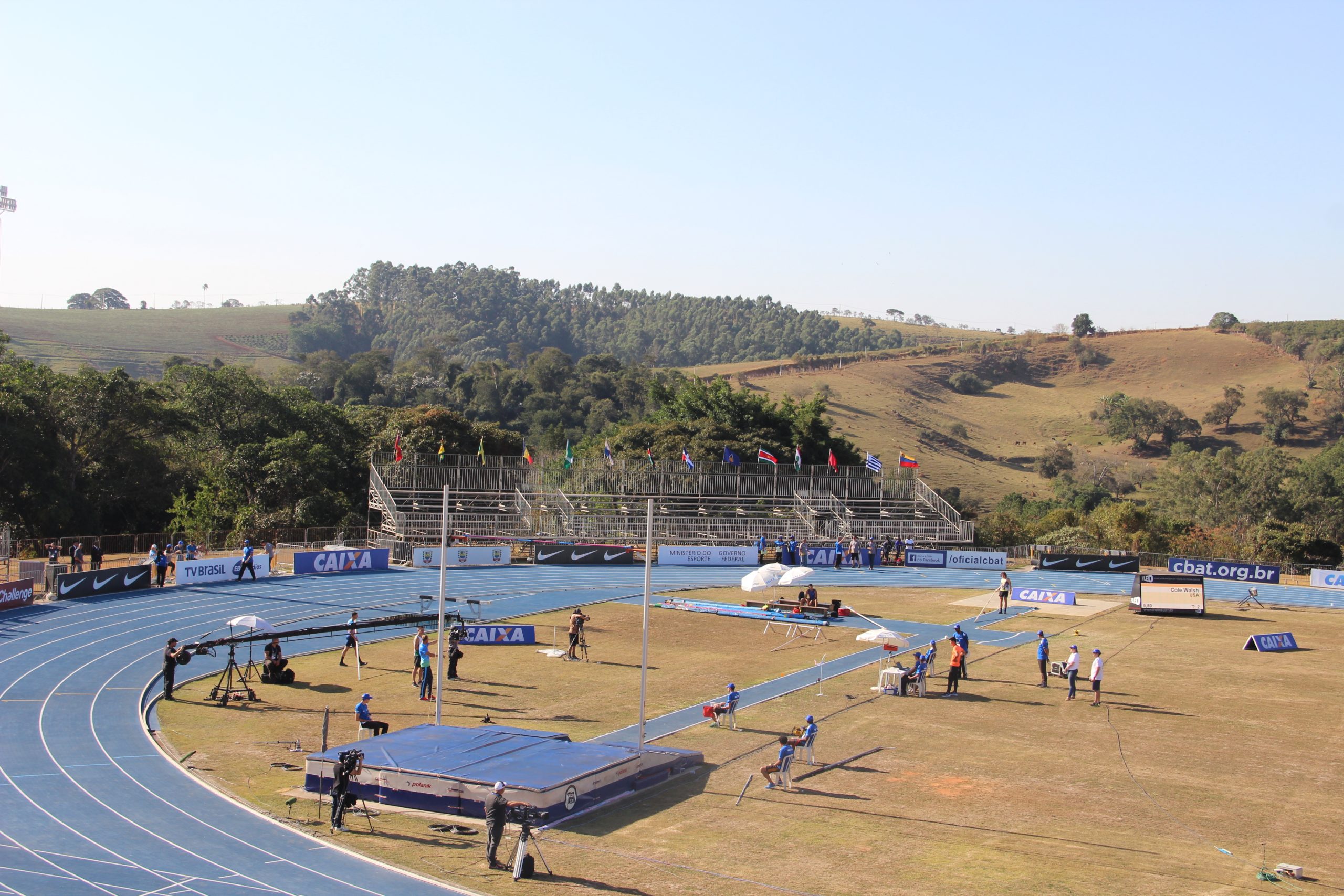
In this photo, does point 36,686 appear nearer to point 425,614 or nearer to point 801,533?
point 425,614

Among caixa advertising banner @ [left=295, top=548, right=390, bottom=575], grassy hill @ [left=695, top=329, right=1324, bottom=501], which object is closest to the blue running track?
caixa advertising banner @ [left=295, top=548, right=390, bottom=575]

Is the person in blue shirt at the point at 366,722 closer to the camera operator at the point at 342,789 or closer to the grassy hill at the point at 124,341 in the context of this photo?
the camera operator at the point at 342,789

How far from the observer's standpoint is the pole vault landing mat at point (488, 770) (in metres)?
16.6

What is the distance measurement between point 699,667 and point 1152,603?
20.3 meters

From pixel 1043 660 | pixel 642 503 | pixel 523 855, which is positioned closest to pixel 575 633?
pixel 1043 660

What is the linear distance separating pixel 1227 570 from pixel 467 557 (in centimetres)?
3563

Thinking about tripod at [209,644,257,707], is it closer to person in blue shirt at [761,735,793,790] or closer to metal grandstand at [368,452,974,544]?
person in blue shirt at [761,735,793,790]

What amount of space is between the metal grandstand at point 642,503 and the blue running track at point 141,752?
1043 cm

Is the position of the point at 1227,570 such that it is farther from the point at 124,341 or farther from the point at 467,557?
the point at 124,341

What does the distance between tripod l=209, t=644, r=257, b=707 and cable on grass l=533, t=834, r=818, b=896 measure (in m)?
11.2

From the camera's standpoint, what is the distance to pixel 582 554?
50469 mm

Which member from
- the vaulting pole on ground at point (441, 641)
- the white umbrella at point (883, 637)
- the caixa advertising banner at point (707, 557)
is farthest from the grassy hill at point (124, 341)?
the white umbrella at point (883, 637)

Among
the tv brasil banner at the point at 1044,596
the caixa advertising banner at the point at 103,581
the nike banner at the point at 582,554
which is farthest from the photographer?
the nike banner at the point at 582,554

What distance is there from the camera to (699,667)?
28.7 meters
